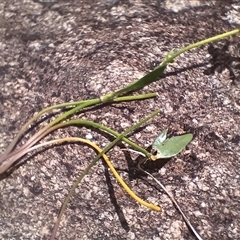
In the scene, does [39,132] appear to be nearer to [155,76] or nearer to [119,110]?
[119,110]

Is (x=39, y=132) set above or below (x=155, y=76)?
below

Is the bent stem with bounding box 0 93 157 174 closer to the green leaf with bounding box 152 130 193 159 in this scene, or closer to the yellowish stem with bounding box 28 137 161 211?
the yellowish stem with bounding box 28 137 161 211

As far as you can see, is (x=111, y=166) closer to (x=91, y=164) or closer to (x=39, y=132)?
(x=91, y=164)

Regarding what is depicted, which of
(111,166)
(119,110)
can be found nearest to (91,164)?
(111,166)

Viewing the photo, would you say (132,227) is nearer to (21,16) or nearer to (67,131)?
(67,131)

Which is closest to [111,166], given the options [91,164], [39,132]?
[91,164]

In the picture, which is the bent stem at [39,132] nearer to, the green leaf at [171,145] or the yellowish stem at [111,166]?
the yellowish stem at [111,166]
